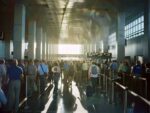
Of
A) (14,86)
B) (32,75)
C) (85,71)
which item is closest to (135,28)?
(85,71)

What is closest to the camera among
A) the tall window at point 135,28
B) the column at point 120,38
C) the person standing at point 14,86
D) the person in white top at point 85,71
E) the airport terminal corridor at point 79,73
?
the person standing at point 14,86

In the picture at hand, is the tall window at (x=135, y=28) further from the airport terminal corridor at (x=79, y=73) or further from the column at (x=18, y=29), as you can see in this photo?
the column at (x=18, y=29)

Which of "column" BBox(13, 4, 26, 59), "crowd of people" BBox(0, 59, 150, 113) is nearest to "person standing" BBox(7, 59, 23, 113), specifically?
"crowd of people" BBox(0, 59, 150, 113)

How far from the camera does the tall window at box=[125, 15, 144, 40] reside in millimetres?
38312

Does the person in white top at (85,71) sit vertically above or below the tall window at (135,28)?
below

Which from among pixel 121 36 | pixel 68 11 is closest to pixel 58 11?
pixel 68 11

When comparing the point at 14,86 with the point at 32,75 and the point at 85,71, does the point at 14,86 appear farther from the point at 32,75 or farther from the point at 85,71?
the point at 85,71

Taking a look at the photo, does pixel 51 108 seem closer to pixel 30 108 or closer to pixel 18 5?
pixel 30 108

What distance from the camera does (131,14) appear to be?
4425 centimetres

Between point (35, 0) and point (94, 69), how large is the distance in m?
12.6

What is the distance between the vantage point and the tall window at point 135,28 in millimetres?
38312

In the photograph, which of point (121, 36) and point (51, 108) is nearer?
point (51, 108)

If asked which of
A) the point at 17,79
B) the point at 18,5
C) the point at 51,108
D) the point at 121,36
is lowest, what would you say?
the point at 51,108

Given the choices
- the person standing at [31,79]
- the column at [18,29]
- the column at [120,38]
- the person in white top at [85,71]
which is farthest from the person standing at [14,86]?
the column at [120,38]
